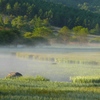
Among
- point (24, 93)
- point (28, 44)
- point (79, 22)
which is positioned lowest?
point (79, 22)

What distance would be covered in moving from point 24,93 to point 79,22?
174 m

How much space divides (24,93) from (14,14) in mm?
165449

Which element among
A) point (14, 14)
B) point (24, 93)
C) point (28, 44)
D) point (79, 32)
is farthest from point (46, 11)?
point (24, 93)

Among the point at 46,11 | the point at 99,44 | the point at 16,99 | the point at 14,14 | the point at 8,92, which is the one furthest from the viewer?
the point at 46,11

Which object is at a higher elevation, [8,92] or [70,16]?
[8,92]

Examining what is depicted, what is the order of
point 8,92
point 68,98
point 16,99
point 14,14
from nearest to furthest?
point 16,99, point 68,98, point 8,92, point 14,14

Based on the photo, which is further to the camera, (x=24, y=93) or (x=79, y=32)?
(x=79, y=32)

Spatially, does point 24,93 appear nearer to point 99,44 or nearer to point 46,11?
point 99,44

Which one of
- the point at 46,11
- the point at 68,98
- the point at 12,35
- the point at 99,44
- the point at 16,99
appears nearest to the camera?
the point at 16,99

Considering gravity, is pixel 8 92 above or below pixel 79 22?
above

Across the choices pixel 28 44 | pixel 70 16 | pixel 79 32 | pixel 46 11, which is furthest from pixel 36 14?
pixel 28 44

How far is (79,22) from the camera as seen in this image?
188875mm

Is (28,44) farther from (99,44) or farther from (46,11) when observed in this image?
(46,11)

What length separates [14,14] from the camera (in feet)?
591
